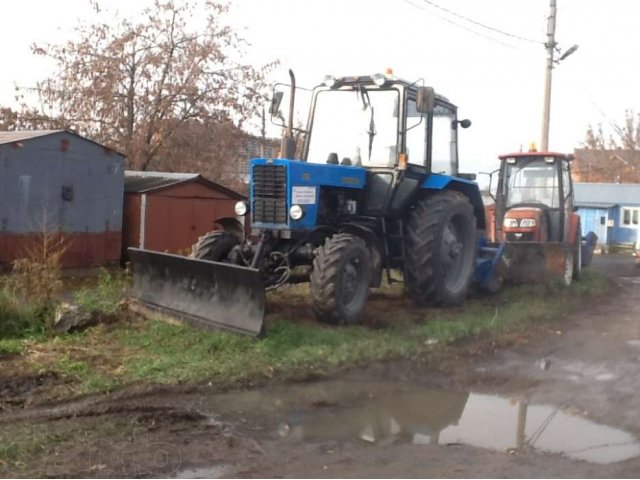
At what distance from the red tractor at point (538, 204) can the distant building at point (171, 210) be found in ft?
17.5

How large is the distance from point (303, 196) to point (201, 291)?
1528 mm

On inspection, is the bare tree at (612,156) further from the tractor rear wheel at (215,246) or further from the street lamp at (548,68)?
the tractor rear wheel at (215,246)

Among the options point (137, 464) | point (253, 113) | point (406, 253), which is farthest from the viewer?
point (253, 113)

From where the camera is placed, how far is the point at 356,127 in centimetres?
969

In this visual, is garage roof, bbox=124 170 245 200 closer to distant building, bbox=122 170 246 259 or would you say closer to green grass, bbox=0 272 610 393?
distant building, bbox=122 170 246 259

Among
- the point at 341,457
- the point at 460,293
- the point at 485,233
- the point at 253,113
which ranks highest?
the point at 253,113

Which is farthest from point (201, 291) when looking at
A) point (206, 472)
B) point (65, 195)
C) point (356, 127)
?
point (65, 195)

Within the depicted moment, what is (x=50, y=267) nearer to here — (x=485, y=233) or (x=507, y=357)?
(x=507, y=357)

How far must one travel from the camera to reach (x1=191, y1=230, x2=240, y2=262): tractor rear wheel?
354 inches

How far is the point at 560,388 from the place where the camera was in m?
7.00

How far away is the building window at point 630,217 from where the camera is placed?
3509 centimetres

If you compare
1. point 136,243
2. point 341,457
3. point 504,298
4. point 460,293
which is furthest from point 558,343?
point 136,243

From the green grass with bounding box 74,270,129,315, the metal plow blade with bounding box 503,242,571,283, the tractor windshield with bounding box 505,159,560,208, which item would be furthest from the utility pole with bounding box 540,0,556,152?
the green grass with bounding box 74,270,129,315

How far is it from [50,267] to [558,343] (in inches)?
233
